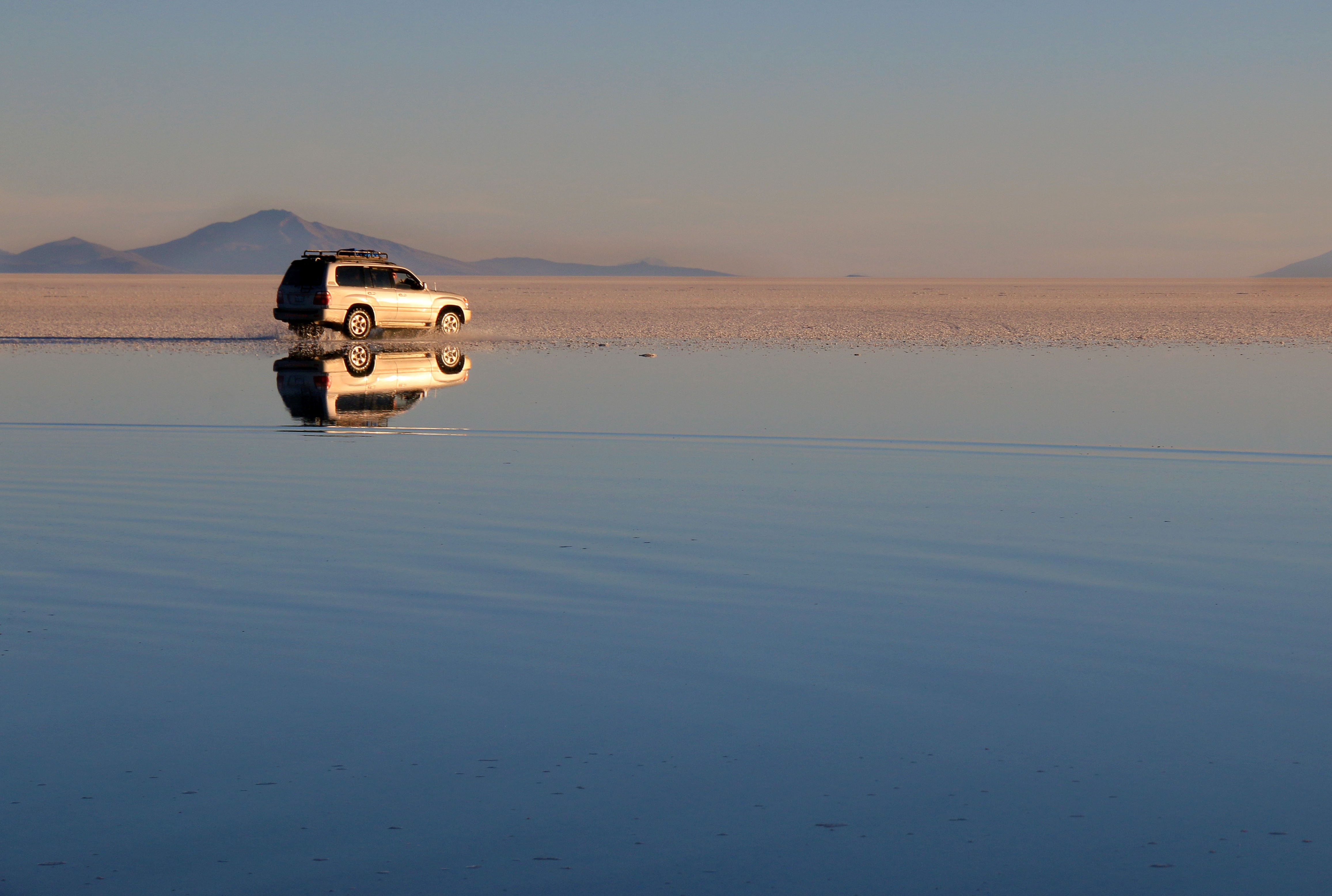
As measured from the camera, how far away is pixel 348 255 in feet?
93.6

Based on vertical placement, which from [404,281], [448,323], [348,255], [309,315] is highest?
[348,255]

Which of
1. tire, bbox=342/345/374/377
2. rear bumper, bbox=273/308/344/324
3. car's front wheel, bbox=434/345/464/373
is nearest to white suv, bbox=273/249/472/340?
rear bumper, bbox=273/308/344/324

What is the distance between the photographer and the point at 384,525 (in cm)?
866

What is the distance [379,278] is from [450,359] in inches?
250

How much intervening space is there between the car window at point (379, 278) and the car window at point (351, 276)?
8cm

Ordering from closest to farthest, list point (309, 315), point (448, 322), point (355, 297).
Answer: point (309, 315) → point (355, 297) → point (448, 322)

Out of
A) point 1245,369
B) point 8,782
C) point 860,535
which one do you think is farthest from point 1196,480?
point 1245,369

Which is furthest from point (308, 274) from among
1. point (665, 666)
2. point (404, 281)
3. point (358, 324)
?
point (665, 666)

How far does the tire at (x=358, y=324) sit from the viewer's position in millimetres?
27656

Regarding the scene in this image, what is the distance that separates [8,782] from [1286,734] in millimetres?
4465

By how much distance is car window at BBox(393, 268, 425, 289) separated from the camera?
29.1 meters

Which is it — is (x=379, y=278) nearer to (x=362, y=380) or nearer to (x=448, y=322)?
(x=448, y=322)

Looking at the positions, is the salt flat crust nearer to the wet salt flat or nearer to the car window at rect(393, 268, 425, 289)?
the car window at rect(393, 268, 425, 289)

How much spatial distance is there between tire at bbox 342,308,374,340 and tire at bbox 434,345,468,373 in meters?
2.45
